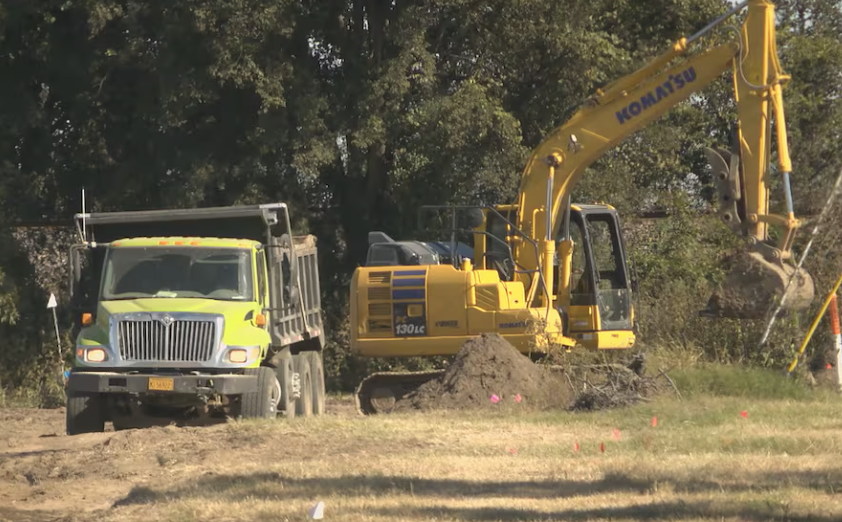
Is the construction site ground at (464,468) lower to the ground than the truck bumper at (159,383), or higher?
lower

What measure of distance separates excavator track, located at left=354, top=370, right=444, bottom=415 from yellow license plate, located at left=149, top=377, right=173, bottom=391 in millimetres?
4273

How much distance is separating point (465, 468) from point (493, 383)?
6.33 m

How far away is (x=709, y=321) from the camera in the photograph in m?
23.7

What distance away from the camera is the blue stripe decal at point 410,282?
2023cm

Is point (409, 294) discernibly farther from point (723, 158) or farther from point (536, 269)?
point (723, 158)

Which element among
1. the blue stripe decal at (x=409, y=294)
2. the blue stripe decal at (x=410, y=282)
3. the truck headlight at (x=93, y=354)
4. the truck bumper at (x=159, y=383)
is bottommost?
the truck bumper at (x=159, y=383)

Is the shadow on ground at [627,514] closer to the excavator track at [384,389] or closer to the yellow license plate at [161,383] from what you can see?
the yellow license plate at [161,383]

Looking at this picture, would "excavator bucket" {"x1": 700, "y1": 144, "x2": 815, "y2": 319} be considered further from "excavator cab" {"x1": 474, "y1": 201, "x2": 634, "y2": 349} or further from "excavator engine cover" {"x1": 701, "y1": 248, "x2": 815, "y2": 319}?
"excavator cab" {"x1": 474, "y1": 201, "x2": 634, "y2": 349}

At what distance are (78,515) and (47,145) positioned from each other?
18.4 m

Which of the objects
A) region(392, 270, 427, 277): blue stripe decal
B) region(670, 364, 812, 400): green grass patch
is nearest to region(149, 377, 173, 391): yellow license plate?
region(392, 270, 427, 277): blue stripe decal

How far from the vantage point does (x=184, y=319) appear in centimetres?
1706

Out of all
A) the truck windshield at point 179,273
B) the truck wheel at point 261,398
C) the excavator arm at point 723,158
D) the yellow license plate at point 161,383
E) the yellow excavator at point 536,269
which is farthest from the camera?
the yellow excavator at point 536,269

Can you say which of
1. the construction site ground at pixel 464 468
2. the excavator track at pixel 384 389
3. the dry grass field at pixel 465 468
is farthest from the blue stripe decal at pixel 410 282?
the dry grass field at pixel 465 468

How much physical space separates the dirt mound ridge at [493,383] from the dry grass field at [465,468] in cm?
51
